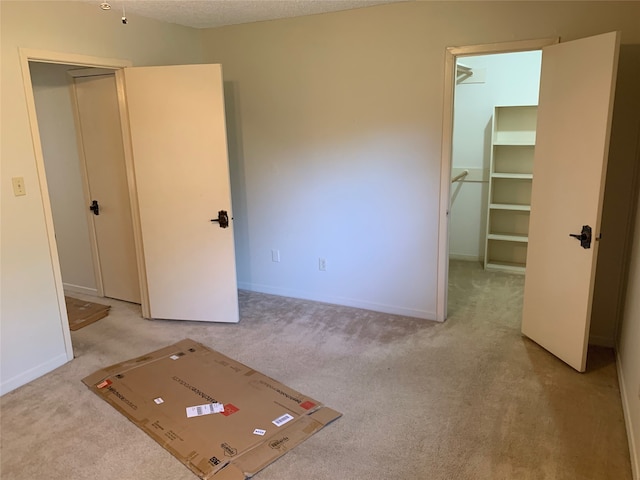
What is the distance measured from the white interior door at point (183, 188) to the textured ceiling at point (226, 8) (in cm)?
41

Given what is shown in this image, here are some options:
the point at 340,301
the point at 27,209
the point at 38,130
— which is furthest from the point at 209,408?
the point at 38,130

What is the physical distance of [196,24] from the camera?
389cm

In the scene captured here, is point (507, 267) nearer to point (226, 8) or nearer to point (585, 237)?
point (585, 237)

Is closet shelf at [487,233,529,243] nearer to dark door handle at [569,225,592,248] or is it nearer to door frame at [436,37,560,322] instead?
door frame at [436,37,560,322]

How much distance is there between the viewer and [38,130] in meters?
2.78

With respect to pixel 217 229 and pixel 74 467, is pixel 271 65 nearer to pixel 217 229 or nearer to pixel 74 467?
pixel 217 229

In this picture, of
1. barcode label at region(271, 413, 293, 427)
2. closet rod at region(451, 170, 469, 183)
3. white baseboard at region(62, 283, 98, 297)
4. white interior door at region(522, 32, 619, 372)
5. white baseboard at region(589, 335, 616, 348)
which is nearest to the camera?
barcode label at region(271, 413, 293, 427)

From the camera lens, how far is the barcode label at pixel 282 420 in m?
2.38

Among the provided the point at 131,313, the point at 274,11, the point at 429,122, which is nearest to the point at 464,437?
the point at 429,122

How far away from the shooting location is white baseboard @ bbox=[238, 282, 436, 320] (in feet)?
12.3

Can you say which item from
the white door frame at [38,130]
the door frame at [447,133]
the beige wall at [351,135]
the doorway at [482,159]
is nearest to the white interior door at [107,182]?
the white door frame at [38,130]

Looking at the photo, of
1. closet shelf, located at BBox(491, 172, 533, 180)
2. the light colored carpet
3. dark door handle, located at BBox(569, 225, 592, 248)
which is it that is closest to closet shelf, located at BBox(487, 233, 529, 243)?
closet shelf, located at BBox(491, 172, 533, 180)

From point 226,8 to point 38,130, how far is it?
1.57 meters

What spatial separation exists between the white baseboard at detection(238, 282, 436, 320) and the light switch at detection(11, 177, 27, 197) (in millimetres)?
2185
